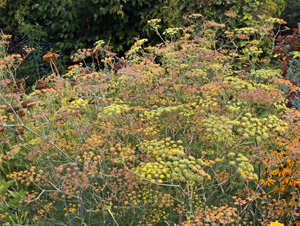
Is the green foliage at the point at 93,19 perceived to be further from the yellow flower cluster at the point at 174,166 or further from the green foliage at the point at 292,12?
the yellow flower cluster at the point at 174,166

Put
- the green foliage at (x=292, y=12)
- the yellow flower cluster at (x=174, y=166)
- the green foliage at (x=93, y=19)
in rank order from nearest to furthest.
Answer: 1. the yellow flower cluster at (x=174, y=166)
2. the green foliage at (x=93, y=19)
3. the green foliage at (x=292, y=12)

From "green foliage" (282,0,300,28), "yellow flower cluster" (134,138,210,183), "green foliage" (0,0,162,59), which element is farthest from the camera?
"green foliage" (282,0,300,28)

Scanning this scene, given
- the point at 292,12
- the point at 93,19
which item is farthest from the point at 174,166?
the point at 292,12

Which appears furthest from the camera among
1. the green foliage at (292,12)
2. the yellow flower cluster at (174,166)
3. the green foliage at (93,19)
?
the green foliage at (292,12)

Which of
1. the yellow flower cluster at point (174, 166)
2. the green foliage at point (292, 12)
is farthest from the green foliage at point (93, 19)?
the yellow flower cluster at point (174, 166)

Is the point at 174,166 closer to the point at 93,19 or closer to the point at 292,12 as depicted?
the point at 93,19

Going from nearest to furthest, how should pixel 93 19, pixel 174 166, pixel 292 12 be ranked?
pixel 174 166
pixel 93 19
pixel 292 12

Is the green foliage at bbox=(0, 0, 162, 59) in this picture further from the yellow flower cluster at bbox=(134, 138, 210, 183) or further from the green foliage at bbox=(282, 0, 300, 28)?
the yellow flower cluster at bbox=(134, 138, 210, 183)

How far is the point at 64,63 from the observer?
8.22 m

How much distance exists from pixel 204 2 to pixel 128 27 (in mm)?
2483

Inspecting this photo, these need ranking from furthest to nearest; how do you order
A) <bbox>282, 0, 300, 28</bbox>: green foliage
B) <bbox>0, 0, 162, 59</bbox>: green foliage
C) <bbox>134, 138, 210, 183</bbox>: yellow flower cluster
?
<bbox>282, 0, 300, 28</bbox>: green foliage, <bbox>0, 0, 162, 59</bbox>: green foliage, <bbox>134, 138, 210, 183</bbox>: yellow flower cluster

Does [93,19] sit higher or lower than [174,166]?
lower

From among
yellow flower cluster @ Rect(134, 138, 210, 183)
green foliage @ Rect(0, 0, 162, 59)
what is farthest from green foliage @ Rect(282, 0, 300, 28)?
yellow flower cluster @ Rect(134, 138, 210, 183)

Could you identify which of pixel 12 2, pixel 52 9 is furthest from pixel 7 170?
pixel 12 2
